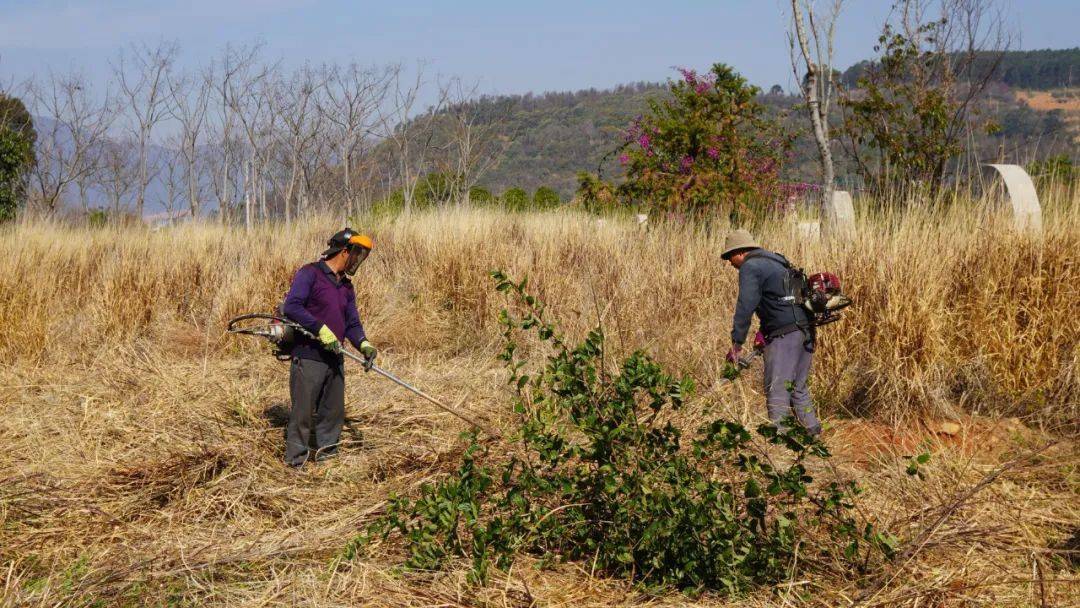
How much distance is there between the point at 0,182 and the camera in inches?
778

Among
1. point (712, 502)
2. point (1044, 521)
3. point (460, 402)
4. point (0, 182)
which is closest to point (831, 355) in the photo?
point (1044, 521)

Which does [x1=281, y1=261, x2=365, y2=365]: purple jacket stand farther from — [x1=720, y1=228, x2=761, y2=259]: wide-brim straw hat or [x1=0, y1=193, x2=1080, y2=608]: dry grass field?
[x1=720, y1=228, x2=761, y2=259]: wide-brim straw hat

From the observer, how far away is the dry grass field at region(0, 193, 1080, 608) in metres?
3.41

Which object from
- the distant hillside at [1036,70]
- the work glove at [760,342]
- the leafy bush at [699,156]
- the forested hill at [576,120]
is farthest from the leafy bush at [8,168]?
the distant hillside at [1036,70]

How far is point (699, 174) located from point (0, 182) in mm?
16365

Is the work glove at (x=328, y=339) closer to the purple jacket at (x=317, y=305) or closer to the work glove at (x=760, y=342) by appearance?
the purple jacket at (x=317, y=305)

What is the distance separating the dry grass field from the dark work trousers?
144 mm

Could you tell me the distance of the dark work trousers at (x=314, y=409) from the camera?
A: 5137mm

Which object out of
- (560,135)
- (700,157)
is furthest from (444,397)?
(560,135)

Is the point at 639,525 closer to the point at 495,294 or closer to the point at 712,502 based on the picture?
the point at 712,502

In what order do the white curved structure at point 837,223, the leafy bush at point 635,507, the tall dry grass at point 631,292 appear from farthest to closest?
1. the white curved structure at point 837,223
2. the tall dry grass at point 631,292
3. the leafy bush at point 635,507

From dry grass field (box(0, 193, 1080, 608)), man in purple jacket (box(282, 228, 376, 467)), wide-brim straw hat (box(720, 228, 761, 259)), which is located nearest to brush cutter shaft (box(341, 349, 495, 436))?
man in purple jacket (box(282, 228, 376, 467))

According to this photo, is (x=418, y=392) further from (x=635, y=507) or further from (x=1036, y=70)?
(x=1036, y=70)

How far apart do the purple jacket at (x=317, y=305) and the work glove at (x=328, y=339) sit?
4cm
